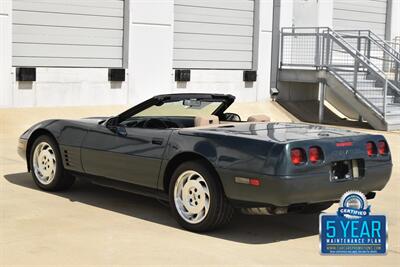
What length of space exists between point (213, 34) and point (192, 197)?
44.3 ft

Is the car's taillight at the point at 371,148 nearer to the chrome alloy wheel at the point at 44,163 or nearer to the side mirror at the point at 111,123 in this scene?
the side mirror at the point at 111,123

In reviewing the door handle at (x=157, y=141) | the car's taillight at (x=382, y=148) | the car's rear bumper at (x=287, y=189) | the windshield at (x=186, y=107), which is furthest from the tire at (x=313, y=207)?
the windshield at (x=186, y=107)

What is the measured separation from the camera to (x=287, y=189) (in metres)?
6.17

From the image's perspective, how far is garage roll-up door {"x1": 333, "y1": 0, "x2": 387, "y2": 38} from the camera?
23.5 m

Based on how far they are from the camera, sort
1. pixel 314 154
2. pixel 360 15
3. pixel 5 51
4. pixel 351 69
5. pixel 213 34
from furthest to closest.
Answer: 1. pixel 360 15
2. pixel 213 34
3. pixel 351 69
4. pixel 5 51
5. pixel 314 154

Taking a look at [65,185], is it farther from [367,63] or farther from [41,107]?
[367,63]

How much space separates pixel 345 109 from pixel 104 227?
50.6 ft

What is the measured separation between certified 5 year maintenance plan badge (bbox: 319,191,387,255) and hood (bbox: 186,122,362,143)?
2.72 feet

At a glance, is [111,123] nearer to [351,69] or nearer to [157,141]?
[157,141]

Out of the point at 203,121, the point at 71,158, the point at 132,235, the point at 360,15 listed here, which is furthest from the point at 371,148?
the point at 360,15

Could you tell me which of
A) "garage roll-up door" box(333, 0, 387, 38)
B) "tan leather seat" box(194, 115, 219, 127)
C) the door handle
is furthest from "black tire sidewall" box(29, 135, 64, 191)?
"garage roll-up door" box(333, 0, 387, 38)

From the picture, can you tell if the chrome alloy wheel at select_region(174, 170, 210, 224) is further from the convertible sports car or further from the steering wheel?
the steering wheel

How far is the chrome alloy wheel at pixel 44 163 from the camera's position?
828cm

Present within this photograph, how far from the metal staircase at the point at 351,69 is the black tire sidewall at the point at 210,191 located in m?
11.2
